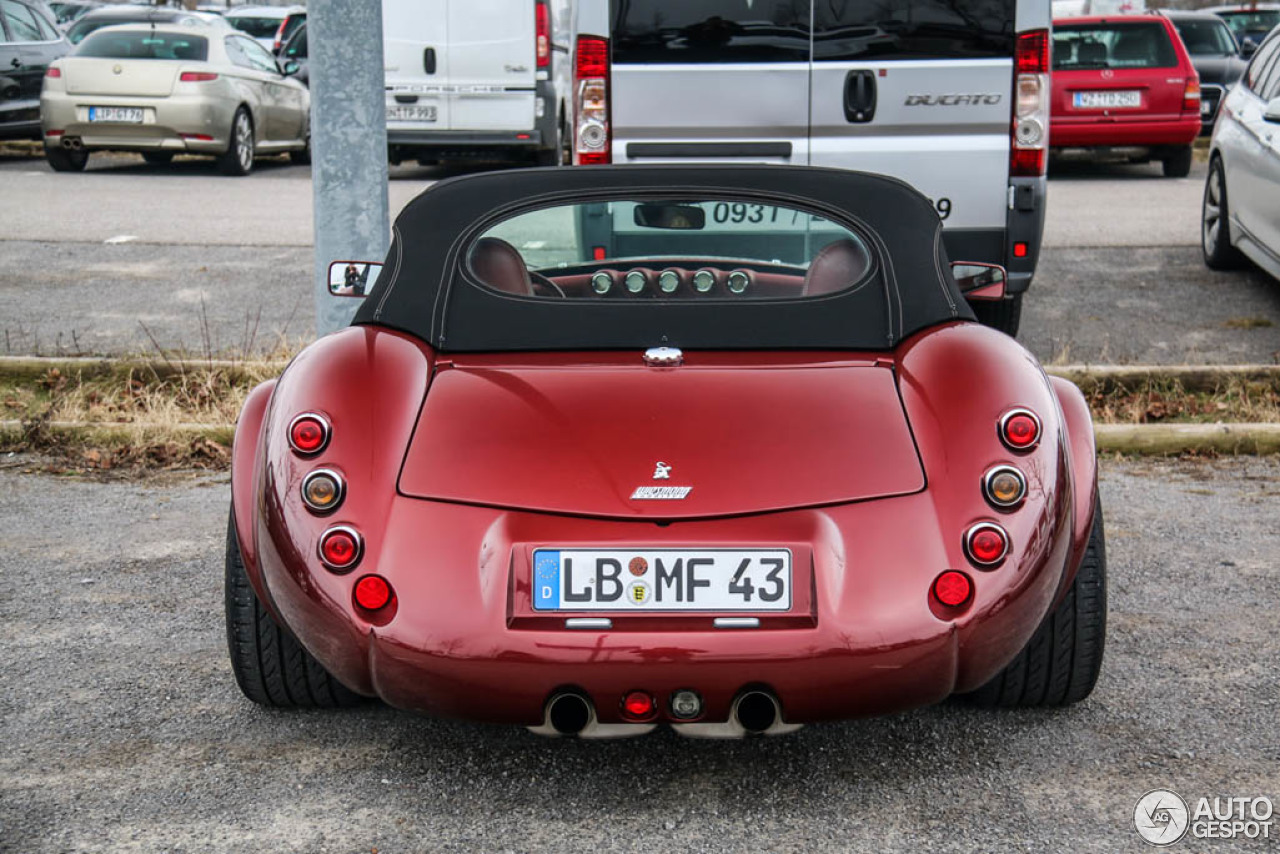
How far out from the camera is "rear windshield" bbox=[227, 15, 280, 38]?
2631 centimetres

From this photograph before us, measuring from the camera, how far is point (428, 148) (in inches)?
608

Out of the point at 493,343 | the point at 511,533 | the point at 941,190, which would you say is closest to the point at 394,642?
the point at 511,533

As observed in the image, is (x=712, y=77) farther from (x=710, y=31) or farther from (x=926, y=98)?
(x=926, y=98)

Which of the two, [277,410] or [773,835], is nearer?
[773,835]

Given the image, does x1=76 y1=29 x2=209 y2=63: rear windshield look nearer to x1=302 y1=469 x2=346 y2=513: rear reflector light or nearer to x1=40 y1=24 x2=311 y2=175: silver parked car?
x1=40 y1=24 x2=311 y2=175: silver parked car

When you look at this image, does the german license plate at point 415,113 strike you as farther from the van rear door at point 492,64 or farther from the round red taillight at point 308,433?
the round red taillight at point 308,433

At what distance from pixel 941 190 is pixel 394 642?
5280 millimetres

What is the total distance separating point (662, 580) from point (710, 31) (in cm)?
512

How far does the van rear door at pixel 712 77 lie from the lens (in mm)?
7676

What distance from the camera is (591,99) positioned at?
25.5 ft

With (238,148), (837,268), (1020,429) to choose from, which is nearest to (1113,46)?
(238,148)

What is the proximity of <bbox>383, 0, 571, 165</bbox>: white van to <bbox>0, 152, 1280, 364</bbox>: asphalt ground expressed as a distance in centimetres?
95

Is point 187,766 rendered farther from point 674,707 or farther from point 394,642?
point 674,707

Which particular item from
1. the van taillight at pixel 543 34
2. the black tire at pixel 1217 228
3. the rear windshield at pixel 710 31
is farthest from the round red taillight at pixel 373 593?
the van taillight at pixel 543 34
